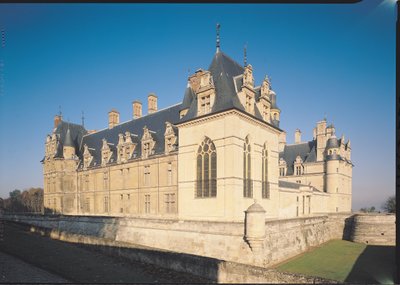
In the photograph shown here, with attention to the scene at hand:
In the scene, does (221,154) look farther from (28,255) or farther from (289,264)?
(28,255)

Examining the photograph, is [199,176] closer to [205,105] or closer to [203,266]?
[205,105]

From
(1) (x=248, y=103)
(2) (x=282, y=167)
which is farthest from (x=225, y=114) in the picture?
(2) (x=282, y=167)

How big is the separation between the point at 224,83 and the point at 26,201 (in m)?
40.9

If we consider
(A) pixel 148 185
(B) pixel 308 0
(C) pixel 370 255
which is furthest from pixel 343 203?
(B) pixel 308 0

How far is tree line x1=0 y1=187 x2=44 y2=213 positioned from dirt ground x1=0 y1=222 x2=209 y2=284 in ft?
97.3

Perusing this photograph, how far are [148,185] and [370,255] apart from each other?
14.9m

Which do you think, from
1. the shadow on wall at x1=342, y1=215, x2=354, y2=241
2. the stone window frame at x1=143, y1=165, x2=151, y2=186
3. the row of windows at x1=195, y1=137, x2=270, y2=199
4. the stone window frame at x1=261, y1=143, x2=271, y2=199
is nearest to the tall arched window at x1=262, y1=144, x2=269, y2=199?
the stone window frame at x1=261, y1=143, x2=271, y2=199

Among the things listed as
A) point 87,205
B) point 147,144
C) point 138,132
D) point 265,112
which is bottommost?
point 87,205

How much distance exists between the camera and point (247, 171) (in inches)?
587

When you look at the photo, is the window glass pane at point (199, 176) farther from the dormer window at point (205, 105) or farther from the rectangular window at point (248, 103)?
the rectangular window at point (248, 103)

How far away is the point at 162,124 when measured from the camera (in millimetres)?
21797

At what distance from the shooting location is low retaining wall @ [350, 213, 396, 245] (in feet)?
62.0

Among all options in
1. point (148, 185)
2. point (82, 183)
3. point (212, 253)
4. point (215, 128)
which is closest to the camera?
point (212, 253)

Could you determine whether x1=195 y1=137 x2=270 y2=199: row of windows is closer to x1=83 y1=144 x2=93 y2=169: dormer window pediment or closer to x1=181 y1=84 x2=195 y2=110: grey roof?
x1=181 y1=84 x2=195 y2=110: grey roof
